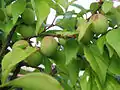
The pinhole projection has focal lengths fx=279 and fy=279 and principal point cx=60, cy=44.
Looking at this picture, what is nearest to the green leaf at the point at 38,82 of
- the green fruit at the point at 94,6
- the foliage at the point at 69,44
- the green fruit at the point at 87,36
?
the foliage at the point at 69,44

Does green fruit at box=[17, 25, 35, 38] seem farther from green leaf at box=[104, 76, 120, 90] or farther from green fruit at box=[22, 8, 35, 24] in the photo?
green leaf at box=[104, 76, 120, 90]

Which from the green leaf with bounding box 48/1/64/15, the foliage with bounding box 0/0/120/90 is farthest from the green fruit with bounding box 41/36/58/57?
the green leaf with bounding box 48/1/64/15

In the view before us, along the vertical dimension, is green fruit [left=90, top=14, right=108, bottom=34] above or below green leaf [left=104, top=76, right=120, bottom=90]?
above

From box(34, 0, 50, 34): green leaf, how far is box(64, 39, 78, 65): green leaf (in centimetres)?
6

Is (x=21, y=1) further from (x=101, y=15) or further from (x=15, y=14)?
(x=101, y=15)

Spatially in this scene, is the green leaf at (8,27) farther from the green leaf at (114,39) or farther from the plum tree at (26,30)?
the green leaf at (114,39)

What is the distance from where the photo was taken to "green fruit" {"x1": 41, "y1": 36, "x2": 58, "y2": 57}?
1.67 ft

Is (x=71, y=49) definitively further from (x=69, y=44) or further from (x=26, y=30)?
(x=26, y=30)

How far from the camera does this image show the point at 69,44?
53cm

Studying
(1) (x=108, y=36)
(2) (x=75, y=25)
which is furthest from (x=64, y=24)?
(1) (x=108, y=36)

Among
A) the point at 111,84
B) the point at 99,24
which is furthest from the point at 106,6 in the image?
the point at 111,84

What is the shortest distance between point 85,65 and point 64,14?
5.1 inches

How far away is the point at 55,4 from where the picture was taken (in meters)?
0.60

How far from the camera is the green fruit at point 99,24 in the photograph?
508 millimetres
